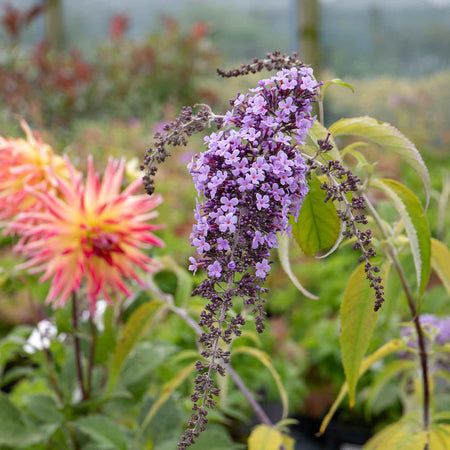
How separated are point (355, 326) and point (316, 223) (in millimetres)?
127

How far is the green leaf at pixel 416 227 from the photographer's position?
553 millimetres

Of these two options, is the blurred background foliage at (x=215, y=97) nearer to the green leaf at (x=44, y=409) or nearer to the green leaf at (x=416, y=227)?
the green leaf at (x=44, y=409)

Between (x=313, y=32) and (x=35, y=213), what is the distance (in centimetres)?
342

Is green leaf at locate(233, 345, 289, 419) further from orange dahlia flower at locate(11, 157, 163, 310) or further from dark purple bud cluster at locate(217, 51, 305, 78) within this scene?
dark purple bud cluster at locate(217, 51, 305, 78)

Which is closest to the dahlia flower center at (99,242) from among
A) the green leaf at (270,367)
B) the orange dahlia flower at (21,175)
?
the orange dahlia flower at (21,175)

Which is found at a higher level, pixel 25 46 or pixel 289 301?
pixel 25 46

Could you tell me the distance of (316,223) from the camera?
0.57m

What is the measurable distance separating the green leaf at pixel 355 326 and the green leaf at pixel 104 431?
0.38 m

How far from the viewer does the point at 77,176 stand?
2.75ft

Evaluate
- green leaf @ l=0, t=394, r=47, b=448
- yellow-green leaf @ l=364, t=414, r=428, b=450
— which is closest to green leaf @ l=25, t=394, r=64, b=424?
green leaf @ l=0, t=394, r=47, b=448

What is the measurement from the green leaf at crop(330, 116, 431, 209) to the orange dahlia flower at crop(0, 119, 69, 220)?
464 millimetres

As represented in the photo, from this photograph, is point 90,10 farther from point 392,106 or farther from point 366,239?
point 366,239

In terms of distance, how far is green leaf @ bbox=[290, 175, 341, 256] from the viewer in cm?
56

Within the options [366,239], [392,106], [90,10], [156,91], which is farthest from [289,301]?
[90,10]
